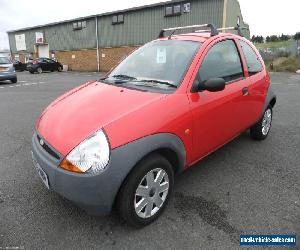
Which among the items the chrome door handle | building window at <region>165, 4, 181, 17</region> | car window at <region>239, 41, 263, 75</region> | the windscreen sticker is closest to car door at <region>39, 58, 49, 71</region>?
building window at <region>165, 4, 181, 17</region>

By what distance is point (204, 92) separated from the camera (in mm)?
2975

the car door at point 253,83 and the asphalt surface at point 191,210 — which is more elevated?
the car door at point 253,83

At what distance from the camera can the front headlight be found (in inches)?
84.9

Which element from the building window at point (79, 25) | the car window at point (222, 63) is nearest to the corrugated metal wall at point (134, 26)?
the building window at point (79, 25)

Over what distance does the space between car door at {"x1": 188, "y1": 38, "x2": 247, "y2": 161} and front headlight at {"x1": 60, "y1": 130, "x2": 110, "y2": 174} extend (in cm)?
103

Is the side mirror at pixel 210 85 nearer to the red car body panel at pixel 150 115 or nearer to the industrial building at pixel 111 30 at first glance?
the red car body panel at pixel 150 115

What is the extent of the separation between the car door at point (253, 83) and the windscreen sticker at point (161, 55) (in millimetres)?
1166

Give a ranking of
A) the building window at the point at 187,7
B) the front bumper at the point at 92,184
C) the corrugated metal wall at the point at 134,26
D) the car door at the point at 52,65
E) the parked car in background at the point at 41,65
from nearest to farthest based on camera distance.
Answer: the front bumper at the point at 92,184, the corrugated metal wall at the point at 134,26, the building window at the point at 187,7, the parked car in background at the point at 41,65, the car door at the point at 52,65

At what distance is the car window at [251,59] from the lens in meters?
4.02

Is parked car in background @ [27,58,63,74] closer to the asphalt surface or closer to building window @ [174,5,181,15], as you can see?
building window @ [174,5,181,15]

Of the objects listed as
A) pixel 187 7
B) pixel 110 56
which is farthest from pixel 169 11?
pixel 110 56

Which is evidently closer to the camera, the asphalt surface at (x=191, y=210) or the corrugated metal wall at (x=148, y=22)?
the asphalt surface at (x=191, y=210)

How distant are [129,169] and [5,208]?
1.58m

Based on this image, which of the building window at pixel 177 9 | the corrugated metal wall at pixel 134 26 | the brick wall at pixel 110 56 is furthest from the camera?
the brick wall at pixel 110 56
